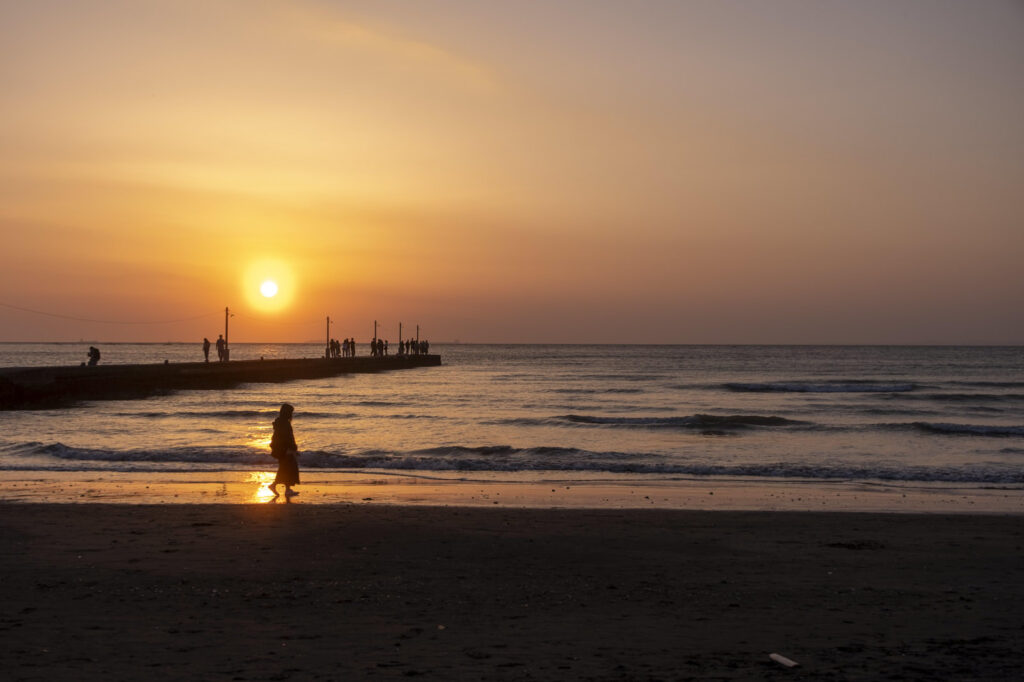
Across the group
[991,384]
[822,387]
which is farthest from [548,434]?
[991,384]

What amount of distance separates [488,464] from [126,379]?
25.6 m

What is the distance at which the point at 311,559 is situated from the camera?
883 centimetres

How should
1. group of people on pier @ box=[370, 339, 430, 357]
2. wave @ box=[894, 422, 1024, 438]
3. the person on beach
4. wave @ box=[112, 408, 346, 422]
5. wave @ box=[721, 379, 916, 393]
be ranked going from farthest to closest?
group of people on pier @ box=[370, 339, 430, 357] < wave @ box=[721, 379, 916, 393] < wave @ box=[112, 408, 346, 422] < wave @ box=[894, 422, 1024, 438] < the person on beach

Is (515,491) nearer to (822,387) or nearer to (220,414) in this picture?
(220,414)

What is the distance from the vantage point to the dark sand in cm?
576

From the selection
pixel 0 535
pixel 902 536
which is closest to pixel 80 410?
pixel 0 535

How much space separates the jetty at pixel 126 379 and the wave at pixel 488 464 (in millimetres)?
12575

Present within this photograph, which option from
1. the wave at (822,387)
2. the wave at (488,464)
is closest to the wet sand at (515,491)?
the wave at (488,464)

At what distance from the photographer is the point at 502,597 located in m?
7.46

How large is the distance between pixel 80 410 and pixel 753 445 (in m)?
21.4

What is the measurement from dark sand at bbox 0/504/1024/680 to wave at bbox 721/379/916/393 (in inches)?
1833

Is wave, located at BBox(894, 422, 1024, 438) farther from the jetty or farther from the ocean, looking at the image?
the jetty

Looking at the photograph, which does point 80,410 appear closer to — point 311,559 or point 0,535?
point 0,535

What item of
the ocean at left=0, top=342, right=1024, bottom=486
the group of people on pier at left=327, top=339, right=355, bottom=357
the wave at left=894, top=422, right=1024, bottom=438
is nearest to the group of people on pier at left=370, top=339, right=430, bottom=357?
Result: the group of people on pier at left=327, top=339, right=355, bottom=357
